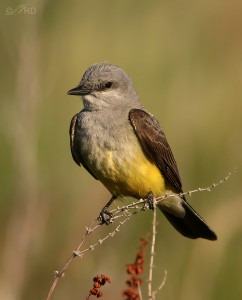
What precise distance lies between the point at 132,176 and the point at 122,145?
241 millimetres

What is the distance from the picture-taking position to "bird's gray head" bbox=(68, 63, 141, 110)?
5.80m

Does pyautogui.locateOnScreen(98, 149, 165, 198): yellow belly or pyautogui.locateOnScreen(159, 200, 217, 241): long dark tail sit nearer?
pyautogui.locateOnScreen(98, 149, 165, 198): yellow belly

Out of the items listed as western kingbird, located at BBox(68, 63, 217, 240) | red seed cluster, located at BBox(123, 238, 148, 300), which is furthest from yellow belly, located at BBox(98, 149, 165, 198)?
red seed cluster, located at BBox(123, 238, 148, 300)

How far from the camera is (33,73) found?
5.51 m

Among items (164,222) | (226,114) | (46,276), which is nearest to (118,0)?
(226,114)

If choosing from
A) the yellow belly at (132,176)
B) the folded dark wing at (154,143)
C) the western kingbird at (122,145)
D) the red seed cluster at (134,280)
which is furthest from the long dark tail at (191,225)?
the red seed cluster at (134,280)

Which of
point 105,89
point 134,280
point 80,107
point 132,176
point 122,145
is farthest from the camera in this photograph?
point 80,107

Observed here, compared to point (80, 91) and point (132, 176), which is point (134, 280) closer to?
point (132, 176)

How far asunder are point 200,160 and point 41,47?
1.68 m

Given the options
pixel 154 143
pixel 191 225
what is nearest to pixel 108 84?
pixel 154 143

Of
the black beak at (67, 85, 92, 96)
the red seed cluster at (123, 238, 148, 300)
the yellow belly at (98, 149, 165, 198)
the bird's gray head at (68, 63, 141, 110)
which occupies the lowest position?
the red seed cluster at (123, 238, 148, 300)

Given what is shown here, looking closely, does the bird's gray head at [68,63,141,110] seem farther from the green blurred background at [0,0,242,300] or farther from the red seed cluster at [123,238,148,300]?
the red seed cluster at [123,238,148,300]

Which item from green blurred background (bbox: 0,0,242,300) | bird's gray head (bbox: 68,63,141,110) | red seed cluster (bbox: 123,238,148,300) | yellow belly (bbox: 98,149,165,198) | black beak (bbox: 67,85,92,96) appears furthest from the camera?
bird's gray head (bbox: 68,63,141,110)

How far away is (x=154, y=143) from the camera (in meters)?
5.68
